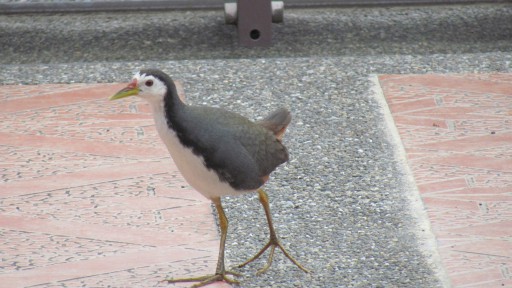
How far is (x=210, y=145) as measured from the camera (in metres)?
3.56

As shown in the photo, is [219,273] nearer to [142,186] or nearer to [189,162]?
[189,162]

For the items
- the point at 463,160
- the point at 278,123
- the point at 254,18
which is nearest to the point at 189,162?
the point at 278,123

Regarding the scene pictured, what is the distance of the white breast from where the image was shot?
3.51m

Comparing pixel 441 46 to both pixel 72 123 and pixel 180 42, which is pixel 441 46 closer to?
pixel 180 42

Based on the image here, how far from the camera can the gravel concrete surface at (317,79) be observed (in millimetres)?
4133

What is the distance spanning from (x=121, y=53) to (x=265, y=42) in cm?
96

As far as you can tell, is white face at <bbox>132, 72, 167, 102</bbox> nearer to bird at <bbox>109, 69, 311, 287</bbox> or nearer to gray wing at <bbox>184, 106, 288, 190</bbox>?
bird at <bbox>109, 69, 311, 287</bbox>

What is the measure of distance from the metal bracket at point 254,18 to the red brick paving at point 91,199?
1199mm

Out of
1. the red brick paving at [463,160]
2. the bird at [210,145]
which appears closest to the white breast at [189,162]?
the bird at [210,145]

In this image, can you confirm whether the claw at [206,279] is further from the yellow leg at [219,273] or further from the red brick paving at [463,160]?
the red brick paving at [463,160]

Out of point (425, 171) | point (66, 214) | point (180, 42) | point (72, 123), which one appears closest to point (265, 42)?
point (180, 42)

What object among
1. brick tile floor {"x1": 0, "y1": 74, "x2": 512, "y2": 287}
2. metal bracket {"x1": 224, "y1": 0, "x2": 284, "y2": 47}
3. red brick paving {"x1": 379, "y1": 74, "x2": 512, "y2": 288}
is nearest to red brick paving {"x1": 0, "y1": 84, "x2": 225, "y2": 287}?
brick tile floor {"x1": 0, "y1": 74, "x2": 512, "y2": 287}

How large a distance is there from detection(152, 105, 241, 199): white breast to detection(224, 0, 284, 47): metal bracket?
3.10m

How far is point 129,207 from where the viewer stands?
4.48 meters
